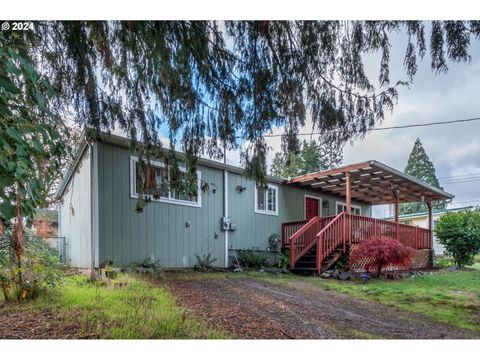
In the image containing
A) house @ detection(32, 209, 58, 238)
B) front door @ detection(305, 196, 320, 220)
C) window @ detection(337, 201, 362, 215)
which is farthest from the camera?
window @ detection(337, 201, 362, 215)

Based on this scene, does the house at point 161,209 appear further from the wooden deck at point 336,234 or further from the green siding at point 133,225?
the wooden deck at point 336,234

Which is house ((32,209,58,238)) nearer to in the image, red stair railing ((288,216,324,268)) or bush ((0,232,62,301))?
bush ((0,232,62,301))

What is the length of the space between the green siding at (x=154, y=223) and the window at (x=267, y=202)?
0.27 m

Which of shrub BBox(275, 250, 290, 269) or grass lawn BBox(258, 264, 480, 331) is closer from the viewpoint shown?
grass lawn BBox(258, 264, 480, 331)

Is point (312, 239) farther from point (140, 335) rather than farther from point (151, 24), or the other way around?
point (151, 24)

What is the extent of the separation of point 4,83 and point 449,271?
5580 millimetres

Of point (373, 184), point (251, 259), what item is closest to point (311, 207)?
point (373, 184)

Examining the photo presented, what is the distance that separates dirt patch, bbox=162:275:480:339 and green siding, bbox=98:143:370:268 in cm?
43

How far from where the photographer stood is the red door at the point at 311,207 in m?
6.00

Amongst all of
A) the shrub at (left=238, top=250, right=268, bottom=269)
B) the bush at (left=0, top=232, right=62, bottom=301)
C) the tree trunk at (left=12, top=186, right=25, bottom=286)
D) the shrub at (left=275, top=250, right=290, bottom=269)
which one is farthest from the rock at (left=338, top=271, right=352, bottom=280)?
the tree trunk at (left=12, top=186, right=25, bottom=286)

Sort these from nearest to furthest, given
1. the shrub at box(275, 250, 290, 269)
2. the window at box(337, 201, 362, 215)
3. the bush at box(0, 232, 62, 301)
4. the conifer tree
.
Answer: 1. the bush at box(0, 232, 62, 301)
2. the conifer tree
3. the shrub at box(275, 250, 290, 269)
4. the window at box(337, 201, 362, 215)

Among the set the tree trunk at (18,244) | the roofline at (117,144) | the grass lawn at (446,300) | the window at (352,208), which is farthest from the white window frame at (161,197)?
the window at (352,208)

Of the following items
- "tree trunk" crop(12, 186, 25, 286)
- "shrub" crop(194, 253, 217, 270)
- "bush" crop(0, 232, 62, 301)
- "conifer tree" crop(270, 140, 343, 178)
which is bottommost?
"shrub" crop(194, 253, 217, 270)

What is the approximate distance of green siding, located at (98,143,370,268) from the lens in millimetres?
3648
